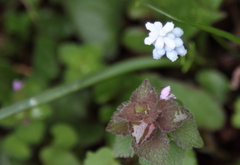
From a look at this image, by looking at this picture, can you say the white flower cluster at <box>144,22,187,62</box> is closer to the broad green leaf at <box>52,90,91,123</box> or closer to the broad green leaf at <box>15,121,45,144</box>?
the broad green leaf at <box>15,121,45,144</box>

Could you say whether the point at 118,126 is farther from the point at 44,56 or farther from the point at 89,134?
the point at 44,56

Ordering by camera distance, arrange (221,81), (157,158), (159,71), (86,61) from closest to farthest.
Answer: (157,158) < (221,81) < (86,61) < (159,71)

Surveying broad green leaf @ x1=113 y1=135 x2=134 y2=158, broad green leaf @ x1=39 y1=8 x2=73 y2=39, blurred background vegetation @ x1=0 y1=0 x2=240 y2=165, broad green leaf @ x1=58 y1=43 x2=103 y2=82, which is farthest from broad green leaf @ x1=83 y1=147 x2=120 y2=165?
broad green leaf @ x1=39 y1=8 x2=73 y2=39

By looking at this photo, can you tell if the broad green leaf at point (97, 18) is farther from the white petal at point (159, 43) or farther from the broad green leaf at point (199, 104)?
the white petal at point (159, 43)

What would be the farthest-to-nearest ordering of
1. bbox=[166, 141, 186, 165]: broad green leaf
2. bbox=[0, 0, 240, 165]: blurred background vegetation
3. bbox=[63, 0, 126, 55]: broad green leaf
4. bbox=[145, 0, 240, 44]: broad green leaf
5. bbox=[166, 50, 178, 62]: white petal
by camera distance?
bbox=[63, 0, 126, 55]: broad green leaf
bbox=[0, 0, 240, 165]: blurred background vegetation
bbox=[145, 0, 240, 44]: broad green leaf
bbox=[166, 141, 186, 165]: broad green leaf
bbox=[166, 50, 178, 62]: white petal

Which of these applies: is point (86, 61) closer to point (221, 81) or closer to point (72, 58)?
point (72, 58)

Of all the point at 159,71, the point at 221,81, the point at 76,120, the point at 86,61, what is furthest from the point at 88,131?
the point at 221,81
